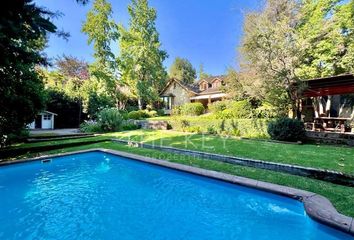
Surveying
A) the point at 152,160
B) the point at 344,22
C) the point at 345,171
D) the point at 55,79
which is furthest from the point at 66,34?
the point at 55,79

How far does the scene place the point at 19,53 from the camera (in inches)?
195

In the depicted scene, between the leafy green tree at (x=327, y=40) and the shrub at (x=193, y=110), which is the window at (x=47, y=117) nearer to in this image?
the shrub at (x=193, y=110)

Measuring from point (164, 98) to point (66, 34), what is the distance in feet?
116

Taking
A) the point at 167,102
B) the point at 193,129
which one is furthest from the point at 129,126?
the point at 167,102

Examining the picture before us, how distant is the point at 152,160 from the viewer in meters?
9.84

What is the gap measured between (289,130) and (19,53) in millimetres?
12867

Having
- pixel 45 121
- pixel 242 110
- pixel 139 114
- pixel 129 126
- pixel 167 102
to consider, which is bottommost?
pixel 129 126

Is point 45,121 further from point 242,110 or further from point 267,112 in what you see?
point 267,112

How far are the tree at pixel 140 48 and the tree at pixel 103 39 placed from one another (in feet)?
4.65

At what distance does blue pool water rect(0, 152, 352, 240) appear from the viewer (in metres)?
4.97

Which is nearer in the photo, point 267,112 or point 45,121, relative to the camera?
point 267,112

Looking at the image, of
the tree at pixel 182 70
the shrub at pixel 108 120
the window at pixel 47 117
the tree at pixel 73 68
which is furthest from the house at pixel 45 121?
the tree at pixel 182 70

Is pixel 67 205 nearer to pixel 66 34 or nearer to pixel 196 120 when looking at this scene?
pixel 66 34

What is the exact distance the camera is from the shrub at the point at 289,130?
13.0m
